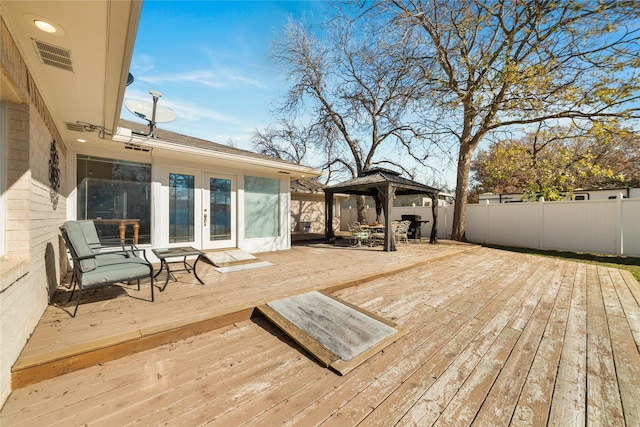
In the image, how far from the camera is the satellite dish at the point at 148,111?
198 inches

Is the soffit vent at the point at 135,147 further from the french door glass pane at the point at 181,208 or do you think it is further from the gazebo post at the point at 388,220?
the gazebo post at the point at 388,220

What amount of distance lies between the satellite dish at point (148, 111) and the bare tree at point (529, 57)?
21.0 feet

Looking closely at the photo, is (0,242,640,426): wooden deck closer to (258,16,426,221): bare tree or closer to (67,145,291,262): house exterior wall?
(67,145,291,262): house exterior wall

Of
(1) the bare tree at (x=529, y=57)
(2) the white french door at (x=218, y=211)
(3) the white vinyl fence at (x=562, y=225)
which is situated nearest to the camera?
(2) the white french door at (x=218, y=211)

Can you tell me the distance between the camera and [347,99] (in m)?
12.5

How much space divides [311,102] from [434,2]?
660 cm

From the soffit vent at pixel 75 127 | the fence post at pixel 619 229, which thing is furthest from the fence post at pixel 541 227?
the soffit vent at pixel 75 127

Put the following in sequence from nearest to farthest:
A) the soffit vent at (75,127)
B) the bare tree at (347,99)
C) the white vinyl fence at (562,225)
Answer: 1. the soffit vent at (75,127)
2. the white vinyl fence at (562,225)
3. the bare tree at (347,99)

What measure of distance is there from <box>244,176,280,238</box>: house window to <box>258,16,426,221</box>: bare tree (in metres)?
6.69

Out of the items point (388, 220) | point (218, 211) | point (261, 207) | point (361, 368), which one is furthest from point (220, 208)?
point (361, 368)

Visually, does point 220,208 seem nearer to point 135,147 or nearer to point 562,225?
point 135,147

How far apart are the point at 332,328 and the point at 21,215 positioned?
315 cm

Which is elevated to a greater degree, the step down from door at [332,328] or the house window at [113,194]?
the house window at [113,194]

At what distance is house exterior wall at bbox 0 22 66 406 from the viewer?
5.98 ft
